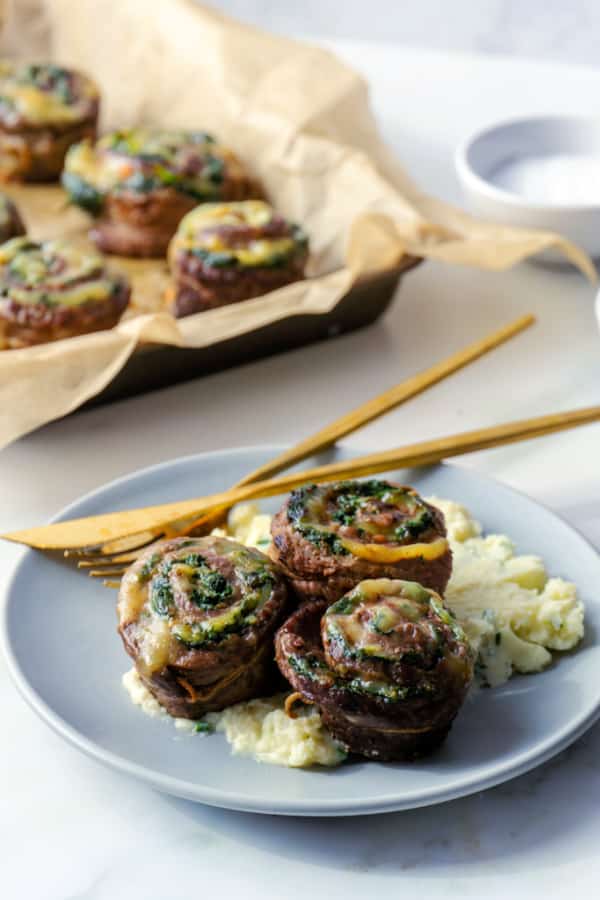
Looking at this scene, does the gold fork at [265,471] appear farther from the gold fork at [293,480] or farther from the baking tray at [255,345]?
the baking tray at [255,345]

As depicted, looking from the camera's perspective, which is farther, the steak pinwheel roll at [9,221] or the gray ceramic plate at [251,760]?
the steak pinwheel roll at [9,221]

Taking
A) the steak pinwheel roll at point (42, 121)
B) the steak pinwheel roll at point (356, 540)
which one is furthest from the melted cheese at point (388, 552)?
the steak pinwheel roll at point (42, 121)

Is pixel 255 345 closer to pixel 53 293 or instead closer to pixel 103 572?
pixel 53 293

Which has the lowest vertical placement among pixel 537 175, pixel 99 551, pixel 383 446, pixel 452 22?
pixel 452 22

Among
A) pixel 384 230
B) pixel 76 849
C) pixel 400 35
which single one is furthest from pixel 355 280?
pixel 400 35

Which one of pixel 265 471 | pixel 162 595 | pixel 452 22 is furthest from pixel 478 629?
pixel 452 22

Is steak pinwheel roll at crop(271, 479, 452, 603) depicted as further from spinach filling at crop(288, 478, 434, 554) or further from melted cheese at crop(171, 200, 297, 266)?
melted cheese at crop(171, 200, 297, 266)

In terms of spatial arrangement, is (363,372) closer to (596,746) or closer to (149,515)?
(149,515)
